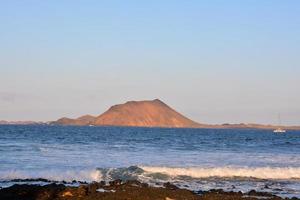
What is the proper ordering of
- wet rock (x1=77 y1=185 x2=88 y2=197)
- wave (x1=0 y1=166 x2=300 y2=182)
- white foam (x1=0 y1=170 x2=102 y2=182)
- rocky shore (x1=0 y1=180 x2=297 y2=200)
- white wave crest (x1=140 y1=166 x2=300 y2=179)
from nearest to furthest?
1. rocky shore (x1=0 y1=180 x2=297 y2=200)
2. wet rock (x1=77 y1=185 x2=88 y2=197)
3. white foam (x1=0 y1=170 x2=102 y2=182)
4. wave (x1=0 y1=166 x2=300 y2=182)
5. white wave crest (x1=140 y1=166 x2=300 y2=179)

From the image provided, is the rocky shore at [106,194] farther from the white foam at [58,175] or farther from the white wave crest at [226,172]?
the white wave crest at [226,172]

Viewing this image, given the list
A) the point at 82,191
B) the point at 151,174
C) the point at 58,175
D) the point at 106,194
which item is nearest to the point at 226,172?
the point at 151,174

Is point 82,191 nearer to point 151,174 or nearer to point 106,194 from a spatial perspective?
point 106,194

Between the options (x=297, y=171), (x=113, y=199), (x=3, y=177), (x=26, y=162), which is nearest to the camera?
(x=113, y=199)

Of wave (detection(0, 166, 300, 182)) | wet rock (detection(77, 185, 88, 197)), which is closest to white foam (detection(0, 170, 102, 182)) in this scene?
wave (detection(0, 166, 300, 182))

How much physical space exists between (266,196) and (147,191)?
4513 millimetres

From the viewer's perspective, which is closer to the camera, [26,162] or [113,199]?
[113,199]

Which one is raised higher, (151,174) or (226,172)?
(226,172)

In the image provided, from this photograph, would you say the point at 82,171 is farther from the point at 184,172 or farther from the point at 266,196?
the point at 266,196

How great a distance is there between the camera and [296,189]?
2711 cm

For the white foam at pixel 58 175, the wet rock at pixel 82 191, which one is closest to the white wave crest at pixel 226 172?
the white foam at pixel 58 175

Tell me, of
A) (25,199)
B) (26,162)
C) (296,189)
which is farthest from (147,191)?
(26,162)

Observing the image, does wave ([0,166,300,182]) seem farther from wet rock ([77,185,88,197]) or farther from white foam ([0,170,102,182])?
wet rock ([77,185,88,197])

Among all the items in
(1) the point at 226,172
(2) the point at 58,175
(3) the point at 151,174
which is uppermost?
(1) the point at 226,172
